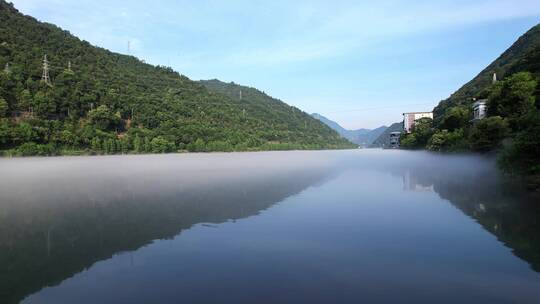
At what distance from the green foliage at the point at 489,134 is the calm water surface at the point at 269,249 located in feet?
71.1

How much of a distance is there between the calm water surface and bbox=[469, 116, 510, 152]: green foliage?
853 inches

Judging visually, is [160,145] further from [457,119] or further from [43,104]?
[457,119]

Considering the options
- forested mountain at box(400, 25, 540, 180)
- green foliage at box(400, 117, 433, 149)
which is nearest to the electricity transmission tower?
forested mountain at box(400, 25, 540, 180)

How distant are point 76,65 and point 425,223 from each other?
9724 centimetres

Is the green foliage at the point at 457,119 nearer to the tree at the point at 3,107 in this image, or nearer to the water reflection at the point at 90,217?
the water reflection at the point at 90,217

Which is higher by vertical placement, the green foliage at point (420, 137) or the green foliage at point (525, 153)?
the green foliage at point (420, 137)

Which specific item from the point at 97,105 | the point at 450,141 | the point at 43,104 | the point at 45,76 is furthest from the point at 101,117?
the point at 450,141

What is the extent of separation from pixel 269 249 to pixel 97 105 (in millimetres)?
79460

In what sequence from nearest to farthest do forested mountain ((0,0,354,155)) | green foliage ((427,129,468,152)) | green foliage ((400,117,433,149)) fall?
green foliage ((427,129,468,152)) → forested mountain ((0,0,354,155)) → green foliage ((400,117,433,149))

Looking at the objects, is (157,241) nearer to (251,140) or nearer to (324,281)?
(324,281)

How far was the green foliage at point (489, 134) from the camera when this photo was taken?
116 ft

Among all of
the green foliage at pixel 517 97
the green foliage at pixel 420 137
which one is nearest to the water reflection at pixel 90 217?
the green foliage at pixel 517 97

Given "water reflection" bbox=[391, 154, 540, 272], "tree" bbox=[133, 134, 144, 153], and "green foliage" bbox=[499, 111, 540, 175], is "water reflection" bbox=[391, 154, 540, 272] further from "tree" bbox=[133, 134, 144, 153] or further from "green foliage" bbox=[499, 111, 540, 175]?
"tree" bbox=[133, 134, 144, 153]

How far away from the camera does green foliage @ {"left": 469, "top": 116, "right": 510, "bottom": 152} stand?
35.5 metres
